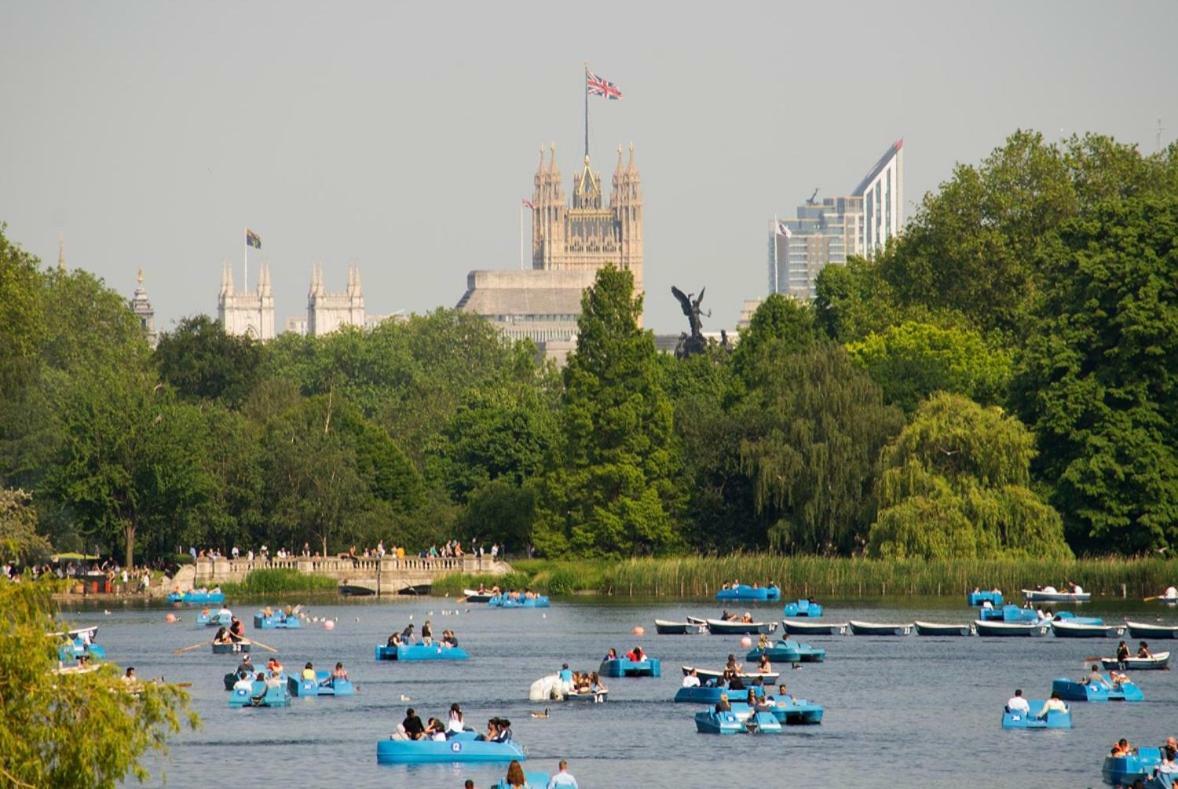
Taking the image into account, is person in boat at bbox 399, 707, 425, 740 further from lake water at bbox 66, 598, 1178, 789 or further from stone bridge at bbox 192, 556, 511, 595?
stone bridge at bbox 192, 556, 511, 595

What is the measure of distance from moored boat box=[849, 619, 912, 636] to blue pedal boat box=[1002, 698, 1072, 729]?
2016 centimetres

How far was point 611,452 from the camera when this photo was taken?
98375 millimetres

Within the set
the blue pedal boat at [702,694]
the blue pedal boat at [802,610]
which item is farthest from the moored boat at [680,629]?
the blue pedal boat at [702,694]

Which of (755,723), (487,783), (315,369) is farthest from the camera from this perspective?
(315,369)

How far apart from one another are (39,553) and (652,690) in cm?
4985

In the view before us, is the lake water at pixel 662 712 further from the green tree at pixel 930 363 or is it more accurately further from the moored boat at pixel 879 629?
the green tree at pixel 930 363

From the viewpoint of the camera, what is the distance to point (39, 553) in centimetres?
10450

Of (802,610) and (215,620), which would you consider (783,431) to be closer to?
(802,610)

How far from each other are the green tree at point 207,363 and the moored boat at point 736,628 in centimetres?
6262

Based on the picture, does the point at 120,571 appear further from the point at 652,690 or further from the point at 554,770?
the point at 554,770

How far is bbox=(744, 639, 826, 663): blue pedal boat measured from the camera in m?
68.1

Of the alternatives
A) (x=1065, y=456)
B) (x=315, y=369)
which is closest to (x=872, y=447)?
(x=1065, y=456)

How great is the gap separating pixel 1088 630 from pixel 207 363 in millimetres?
73522

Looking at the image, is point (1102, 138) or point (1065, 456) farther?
point (1102, 138)
